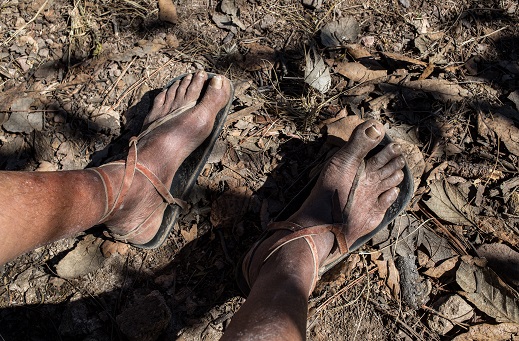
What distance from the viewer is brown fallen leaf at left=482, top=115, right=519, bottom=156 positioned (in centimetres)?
238

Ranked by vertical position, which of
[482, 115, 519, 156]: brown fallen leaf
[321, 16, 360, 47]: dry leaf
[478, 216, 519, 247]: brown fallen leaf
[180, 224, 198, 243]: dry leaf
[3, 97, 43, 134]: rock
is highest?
[321, 16, 360, 47]: dry leaf

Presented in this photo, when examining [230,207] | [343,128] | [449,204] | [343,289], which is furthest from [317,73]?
[343,289]

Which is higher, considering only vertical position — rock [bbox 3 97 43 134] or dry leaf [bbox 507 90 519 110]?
rock [bbox 3 97 43 134]

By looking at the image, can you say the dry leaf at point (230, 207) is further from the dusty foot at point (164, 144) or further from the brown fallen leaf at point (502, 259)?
the brown fallen leaf at point (502, 259)

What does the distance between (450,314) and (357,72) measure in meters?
1.47

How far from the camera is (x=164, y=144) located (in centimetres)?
230

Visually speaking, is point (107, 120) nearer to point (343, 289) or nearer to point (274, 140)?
point (274, 140)

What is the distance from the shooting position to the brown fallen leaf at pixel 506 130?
2.38m

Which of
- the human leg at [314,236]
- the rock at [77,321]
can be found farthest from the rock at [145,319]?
the human leg at [314,236]

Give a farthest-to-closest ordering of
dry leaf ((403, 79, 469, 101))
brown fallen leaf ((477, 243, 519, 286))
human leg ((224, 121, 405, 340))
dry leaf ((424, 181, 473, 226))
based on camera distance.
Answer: dry leaf ((403, 79, 469, 101)), dry leaf ((424, 181, 473, 226)), brown fallen leaf ((477, 243, 519, 286)), human leg ((224, 121, 405, 340))

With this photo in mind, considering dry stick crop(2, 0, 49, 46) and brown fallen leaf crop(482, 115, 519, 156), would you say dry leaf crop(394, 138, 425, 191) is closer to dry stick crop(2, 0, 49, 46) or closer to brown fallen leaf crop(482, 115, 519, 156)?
brown fallen leaf crop(482, 115, 519, 156)

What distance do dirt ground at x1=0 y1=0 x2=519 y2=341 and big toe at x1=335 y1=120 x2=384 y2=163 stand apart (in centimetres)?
17

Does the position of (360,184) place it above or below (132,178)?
below

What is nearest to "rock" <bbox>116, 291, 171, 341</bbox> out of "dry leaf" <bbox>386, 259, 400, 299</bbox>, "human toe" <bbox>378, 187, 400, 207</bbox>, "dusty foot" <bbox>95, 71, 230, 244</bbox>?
"dusty foot" <bbox>95, 71, 230, 244</bbox>
